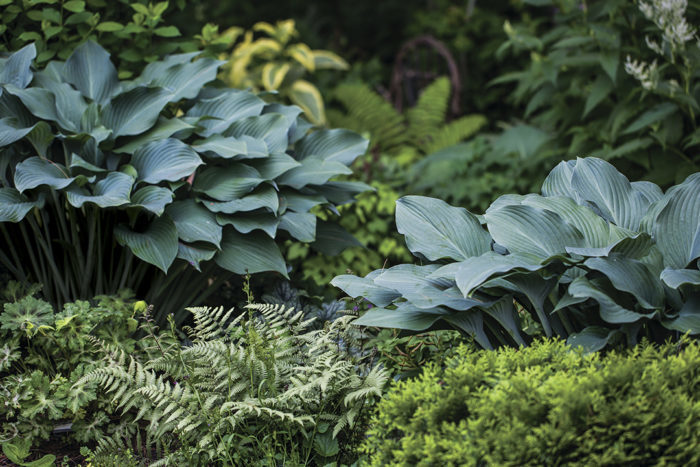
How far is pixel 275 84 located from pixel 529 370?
5563 millimetres

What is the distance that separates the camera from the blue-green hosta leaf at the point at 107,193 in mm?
2637

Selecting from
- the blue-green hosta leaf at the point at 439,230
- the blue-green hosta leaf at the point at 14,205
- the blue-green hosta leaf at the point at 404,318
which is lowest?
the blue-green hosta leaf at the point at 14,205

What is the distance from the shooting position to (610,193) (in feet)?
8.20

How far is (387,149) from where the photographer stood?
7.43m

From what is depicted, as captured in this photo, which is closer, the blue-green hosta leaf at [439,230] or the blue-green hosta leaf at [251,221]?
the blue-green hosta leaf at [439,230]

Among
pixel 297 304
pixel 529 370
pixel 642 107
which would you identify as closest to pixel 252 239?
pixel 297 304

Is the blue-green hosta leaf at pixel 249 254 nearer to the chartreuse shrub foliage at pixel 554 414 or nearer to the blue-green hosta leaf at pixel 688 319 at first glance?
the chartreuse shrub foliage at pixel 554 414

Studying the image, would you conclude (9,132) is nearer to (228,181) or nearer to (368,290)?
(228,181)

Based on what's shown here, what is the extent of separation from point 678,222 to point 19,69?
292cm

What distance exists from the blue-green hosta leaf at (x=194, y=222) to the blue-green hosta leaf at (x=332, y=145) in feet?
2.36

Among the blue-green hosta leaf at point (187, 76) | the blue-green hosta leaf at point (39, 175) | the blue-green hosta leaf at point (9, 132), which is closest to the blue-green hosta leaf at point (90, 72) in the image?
the blue-green hosta leaf at point (187, 76)

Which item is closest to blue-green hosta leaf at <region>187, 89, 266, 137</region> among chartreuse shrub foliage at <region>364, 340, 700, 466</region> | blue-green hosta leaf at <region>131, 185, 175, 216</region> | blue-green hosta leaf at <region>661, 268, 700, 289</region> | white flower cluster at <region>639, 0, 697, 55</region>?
blue-green hosta leaf at <region>131, 185, 175, 216</region>

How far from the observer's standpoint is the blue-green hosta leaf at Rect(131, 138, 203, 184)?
2850 mm

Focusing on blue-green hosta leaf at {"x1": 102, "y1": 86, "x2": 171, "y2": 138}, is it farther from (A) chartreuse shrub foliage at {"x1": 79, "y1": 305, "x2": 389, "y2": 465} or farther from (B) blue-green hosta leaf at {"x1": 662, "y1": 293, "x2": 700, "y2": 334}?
(B) blue-green hosta leaf at {"x1": 662, "y1": 293, "x2": 700, "y2": 334}
